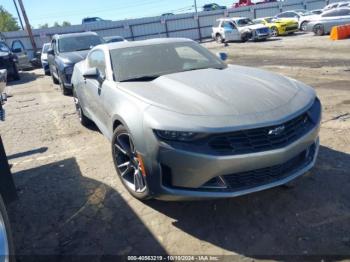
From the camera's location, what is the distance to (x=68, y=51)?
→ 33.9 feet

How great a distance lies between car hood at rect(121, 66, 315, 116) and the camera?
3.10 meters

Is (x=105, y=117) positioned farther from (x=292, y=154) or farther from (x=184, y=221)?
(x=292, y=154)

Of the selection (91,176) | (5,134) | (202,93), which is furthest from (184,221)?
(5,134)

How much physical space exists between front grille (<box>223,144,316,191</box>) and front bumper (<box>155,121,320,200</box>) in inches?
0.9

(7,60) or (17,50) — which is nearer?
(7,60)

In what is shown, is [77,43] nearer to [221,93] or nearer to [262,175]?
[221,93]

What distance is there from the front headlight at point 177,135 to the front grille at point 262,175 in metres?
0.42

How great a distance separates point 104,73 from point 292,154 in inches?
102

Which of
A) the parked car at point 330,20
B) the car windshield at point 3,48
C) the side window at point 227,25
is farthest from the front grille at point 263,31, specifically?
the car windshield at point 3,48

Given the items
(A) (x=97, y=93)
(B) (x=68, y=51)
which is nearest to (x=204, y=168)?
(A) (x=97, y=93)

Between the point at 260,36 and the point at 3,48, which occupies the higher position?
the point at 3,48

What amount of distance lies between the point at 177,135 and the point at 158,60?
1.89 metres

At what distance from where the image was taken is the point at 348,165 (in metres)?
3.97

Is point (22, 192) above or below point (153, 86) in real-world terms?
below
